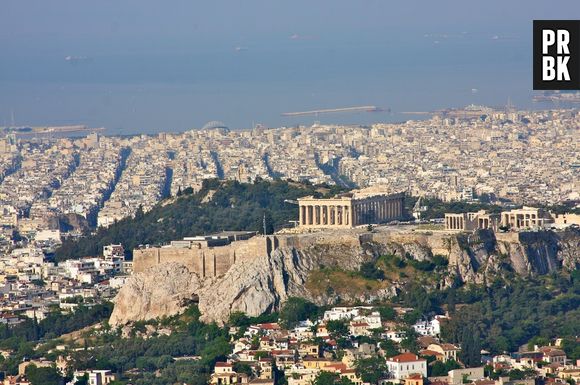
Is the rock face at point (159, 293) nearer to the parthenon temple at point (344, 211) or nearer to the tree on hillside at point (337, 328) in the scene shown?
the tree on hillside at point (337, 328)

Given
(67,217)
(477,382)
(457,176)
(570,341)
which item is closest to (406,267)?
(570,341)

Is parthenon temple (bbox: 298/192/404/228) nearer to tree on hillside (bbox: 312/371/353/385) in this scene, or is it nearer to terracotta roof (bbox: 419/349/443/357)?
terracotta roof (bbox: 419/349/443/357)

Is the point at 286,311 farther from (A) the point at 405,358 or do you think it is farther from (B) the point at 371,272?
(A) the point at 405,358

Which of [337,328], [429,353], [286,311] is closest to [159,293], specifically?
[286,311]

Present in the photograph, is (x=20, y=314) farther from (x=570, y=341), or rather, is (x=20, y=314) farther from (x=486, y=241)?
(x=570, y=341)

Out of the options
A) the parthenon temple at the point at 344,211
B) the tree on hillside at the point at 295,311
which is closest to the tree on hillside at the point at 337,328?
the tree on hillside at the point at 295,311

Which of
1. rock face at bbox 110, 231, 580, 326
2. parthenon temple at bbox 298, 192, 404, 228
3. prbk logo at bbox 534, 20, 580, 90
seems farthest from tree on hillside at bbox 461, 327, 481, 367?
prbk logo at bbox 534, 20, 580, 90
